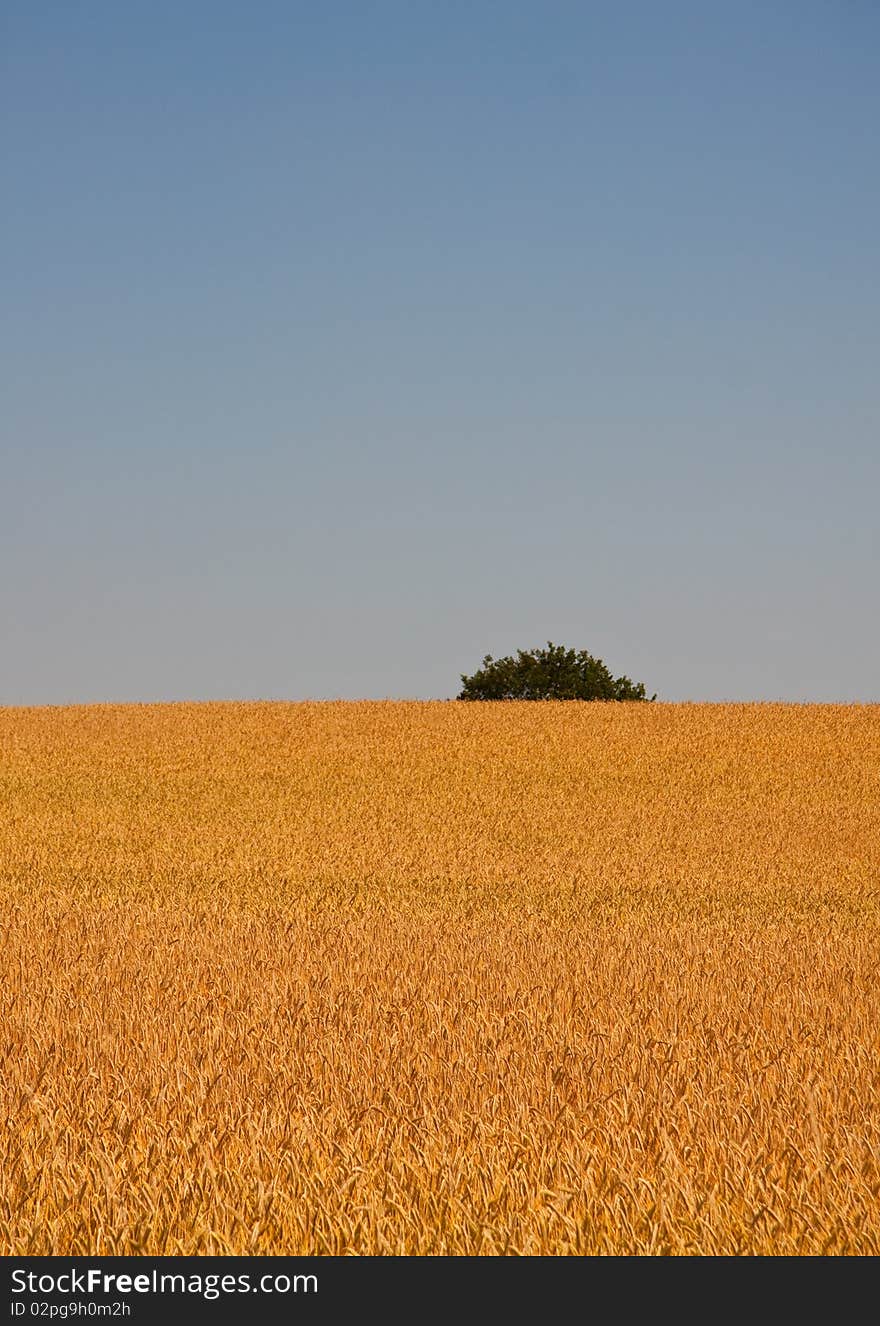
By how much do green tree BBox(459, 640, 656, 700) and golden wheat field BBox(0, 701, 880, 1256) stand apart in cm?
3681

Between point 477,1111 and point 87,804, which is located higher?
point 87,804

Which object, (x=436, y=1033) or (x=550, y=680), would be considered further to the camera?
(x=550, y=680)

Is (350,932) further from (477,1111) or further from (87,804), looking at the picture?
(87,804)

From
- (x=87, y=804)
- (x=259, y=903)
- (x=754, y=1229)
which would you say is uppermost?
(x=87, y=804)

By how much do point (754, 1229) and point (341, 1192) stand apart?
140cm

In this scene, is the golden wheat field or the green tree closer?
the golden wheat field

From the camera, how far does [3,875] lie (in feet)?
54.6

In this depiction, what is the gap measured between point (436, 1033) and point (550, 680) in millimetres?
53643

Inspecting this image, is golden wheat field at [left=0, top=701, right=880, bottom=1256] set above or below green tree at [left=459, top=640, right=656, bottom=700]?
below

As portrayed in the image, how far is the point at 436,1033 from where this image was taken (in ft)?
24.4

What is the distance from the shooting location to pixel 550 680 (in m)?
60.8

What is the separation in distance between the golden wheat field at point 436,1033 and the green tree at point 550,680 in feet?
121

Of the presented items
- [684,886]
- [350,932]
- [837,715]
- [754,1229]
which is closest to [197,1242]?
[754,1229]

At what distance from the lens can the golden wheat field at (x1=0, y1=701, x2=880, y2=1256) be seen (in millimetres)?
4355
